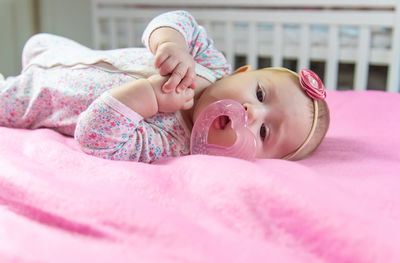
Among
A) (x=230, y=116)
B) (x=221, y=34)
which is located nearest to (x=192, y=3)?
(x=221, y=34)

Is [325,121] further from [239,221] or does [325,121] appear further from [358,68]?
[358,68]

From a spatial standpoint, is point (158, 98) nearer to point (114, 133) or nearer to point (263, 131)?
point (114, 133)

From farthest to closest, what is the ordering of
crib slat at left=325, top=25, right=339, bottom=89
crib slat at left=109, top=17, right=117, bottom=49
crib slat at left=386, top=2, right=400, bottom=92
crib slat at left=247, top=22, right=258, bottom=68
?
crib slat at left=109, top=17, right=117, bottom=49 → crib slat at left=247, top=22, right=258, bottom=68 → crib slat at left=325, top=25, right=339, bottom=89 → crib slat at left=386, top=2, right=400, bottom=92

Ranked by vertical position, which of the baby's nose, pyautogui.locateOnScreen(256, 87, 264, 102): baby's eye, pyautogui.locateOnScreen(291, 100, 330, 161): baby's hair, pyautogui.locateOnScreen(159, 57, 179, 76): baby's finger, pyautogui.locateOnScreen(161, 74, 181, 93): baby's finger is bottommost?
pyautogui.locateOnScreen(291, 100, 330, 161): baby's hair

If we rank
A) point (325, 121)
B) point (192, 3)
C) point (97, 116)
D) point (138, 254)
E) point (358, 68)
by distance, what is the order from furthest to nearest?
point (192, 3), point (358, 68), point (325, 121), point (97, 116), point (138, 254)

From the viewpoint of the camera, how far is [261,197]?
1.90 feet

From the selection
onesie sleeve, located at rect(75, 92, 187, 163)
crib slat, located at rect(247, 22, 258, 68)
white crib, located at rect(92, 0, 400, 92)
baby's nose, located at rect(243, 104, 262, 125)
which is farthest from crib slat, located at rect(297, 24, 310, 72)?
onesie sleeve, located at rect(75, 92, 187, 163)

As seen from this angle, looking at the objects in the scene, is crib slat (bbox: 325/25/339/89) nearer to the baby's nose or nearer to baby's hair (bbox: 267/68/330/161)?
baby's hair (bbox: 267/68/330/161)

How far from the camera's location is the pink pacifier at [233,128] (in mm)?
814

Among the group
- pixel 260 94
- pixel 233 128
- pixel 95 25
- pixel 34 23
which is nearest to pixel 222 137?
pixel 233 128

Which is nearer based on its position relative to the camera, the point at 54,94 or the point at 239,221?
the point at 239,221

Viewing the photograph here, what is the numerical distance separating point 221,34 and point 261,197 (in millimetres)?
1525

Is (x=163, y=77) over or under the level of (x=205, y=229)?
over

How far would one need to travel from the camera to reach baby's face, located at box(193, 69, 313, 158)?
0.85 m
